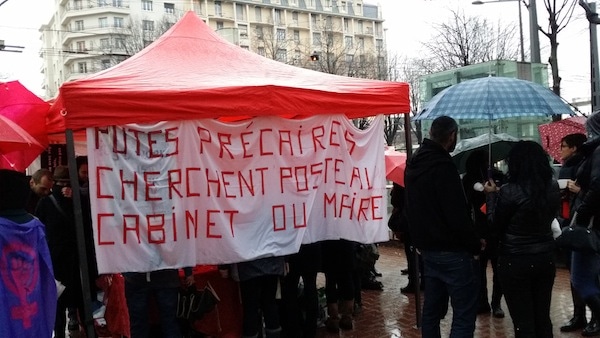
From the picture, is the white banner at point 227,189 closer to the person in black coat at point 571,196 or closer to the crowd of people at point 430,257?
the crowd of people at point 430,257

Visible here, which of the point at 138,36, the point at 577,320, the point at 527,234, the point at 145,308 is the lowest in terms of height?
the point at 577,320

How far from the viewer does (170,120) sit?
5.03m

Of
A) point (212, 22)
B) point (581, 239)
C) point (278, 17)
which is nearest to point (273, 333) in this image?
point (581, 239)

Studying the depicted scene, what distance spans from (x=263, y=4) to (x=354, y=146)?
75380 mm

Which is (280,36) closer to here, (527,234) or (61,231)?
(61,231)

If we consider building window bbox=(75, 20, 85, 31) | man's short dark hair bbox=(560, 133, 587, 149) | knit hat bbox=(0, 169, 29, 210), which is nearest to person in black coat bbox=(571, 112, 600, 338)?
man's short dark hair bbox=(560, 133, 587, 149)

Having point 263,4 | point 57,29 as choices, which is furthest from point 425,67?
point 57,29

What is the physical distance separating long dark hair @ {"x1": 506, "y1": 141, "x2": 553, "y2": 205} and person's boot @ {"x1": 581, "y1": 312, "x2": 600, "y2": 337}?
2.45 meters

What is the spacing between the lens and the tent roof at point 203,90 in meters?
4.73

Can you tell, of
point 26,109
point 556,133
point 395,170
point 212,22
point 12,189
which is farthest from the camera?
point 212,22

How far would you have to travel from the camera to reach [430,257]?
444 cm

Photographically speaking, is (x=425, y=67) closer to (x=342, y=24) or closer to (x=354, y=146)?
(x=354, y=146)

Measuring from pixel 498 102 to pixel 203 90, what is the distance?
107 inches

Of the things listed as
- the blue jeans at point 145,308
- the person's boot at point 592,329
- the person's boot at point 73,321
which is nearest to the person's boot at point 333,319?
the blue jeans at point 145,308
